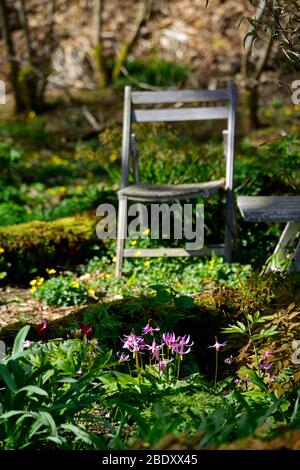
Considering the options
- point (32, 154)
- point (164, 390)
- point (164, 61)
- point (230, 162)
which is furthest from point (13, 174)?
point (164, 390)

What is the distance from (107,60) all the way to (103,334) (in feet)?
27.6

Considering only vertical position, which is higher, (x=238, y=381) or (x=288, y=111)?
(x=288, y=111)

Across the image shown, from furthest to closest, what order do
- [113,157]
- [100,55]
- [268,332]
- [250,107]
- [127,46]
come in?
1. [127,46]
2. [100,55]
3. [250,107]
4. [113,157]
5. [268,332]

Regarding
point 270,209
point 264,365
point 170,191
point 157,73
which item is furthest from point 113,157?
point 157,73

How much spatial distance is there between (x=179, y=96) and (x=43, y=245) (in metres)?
1.55

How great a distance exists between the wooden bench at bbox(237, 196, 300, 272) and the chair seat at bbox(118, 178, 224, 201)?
0.38 m

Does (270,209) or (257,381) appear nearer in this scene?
(257,381)

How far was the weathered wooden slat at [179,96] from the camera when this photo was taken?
5.98 meters

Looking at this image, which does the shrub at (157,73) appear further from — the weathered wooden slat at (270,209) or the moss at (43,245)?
the weathered wooden slat at (270,209)

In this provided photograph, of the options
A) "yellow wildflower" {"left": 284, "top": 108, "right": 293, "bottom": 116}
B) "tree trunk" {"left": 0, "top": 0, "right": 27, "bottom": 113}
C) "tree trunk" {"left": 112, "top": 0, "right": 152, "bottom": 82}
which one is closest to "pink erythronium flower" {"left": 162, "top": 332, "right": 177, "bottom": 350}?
"tree trunk" {"left": 0, "top": 0, "right": 27, "bottom": 113}

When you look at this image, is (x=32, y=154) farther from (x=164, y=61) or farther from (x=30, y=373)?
(x=30, y=373)

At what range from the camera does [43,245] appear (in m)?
5.73

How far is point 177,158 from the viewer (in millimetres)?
6281

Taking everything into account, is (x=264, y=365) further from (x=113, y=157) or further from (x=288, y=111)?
(x=288, y=111)
